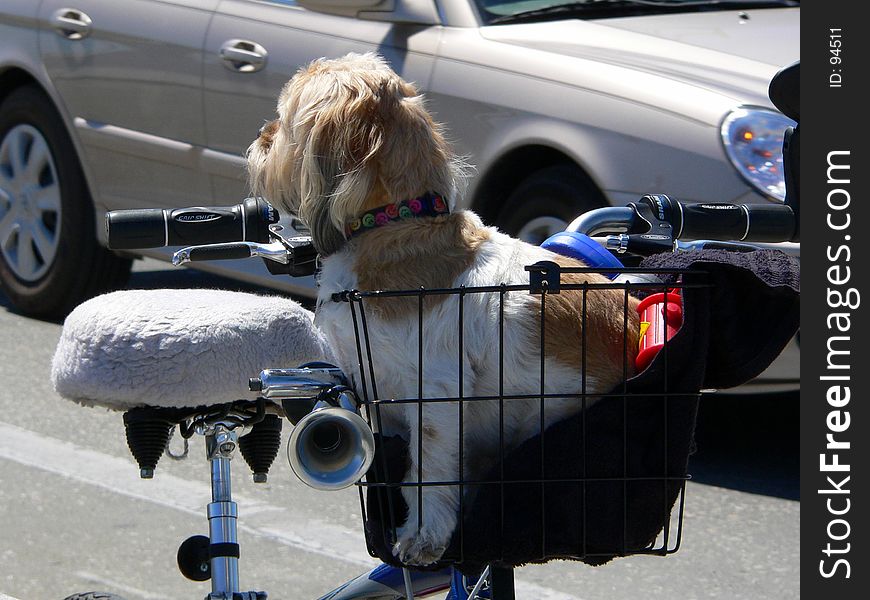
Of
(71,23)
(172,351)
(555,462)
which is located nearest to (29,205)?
(71,23)

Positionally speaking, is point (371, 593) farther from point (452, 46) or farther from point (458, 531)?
point (452, 46)

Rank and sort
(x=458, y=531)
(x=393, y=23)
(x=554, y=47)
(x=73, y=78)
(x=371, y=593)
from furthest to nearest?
(x=73, y=78)
(x=393, y=23)
(x=554, y=47)
(x=371, y=593)
(x=458, y=531)

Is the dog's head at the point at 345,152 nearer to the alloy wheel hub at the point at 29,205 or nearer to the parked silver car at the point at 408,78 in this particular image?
the parked silver car at the point at 408,78

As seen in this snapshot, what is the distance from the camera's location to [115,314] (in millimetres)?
1958

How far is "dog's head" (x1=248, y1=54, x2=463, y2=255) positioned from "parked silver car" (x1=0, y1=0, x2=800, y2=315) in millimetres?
2539

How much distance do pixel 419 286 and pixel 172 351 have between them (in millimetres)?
351

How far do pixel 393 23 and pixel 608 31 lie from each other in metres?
0.81

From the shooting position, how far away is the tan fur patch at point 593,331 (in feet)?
5.94

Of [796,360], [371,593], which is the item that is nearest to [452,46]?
[796,360]

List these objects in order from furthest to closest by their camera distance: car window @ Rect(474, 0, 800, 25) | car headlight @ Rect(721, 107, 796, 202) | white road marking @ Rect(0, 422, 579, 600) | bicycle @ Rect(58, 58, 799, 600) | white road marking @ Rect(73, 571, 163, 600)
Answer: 1. car window @ Rect(474, 0, 800, 25)
2. car headlight @ Rect(721, 107, 796, 202)
3. white road marking @ Rect(0, 422, 579, 600)
4. white road marking @ Rect(73, 571, 163, 600)
5. bicycle @ Rect(58, 58, 799, 600)

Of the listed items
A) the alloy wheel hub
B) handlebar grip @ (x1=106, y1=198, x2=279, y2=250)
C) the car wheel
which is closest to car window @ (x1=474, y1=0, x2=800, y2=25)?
the car wheel

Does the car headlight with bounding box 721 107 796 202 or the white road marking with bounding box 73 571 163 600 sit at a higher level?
the car headlight with bounding box 721 107 796 202

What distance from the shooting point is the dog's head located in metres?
1.84

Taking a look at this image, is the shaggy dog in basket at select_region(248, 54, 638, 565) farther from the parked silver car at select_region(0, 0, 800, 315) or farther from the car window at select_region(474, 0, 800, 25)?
the car window at select_region(474, 0, 800, 25)
